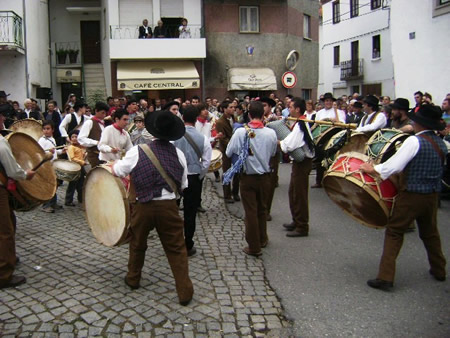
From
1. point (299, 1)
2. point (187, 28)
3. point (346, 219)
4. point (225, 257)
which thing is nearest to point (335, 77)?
point (299, 1)

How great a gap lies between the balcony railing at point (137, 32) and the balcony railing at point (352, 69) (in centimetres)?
1385

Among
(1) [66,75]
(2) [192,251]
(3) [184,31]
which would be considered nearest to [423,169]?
(2) [192,251]

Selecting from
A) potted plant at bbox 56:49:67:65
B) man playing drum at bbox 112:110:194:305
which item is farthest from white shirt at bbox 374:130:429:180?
potted plant at bbox 56:49:67:65

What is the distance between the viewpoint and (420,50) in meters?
15.6

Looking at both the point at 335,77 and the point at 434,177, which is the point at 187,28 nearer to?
the point at 335,77

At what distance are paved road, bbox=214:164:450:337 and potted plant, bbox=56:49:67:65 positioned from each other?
22337 mm

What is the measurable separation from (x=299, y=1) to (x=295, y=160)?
22228 millimetres

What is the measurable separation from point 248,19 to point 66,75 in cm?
1066

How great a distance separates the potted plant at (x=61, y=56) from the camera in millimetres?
26055

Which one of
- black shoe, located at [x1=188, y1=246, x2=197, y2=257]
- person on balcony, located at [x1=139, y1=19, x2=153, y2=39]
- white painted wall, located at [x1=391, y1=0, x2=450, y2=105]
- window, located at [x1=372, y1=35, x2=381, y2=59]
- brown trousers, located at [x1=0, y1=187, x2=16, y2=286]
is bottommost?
black shoe, located at [x1=188, y1=246, x2=197, y2=257]

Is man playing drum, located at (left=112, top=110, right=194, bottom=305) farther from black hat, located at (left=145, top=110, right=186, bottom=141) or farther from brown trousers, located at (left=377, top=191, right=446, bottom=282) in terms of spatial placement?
brown trousers, located at (left=377, top=191, right=446, bottom=282)

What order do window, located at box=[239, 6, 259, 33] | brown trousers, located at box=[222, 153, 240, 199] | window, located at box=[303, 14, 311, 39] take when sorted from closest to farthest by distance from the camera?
1. brown trousers, located at box=[222, 153, 240, 199]
2. window, located at box=[239, 6, 259, 33]
3. window, located at box=[303, 14, 311, 39]

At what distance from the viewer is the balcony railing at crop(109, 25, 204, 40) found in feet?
75.8

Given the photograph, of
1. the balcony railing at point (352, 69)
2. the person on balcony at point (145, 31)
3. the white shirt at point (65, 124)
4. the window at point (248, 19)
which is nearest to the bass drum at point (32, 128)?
the white shirt at point (65, 124)
